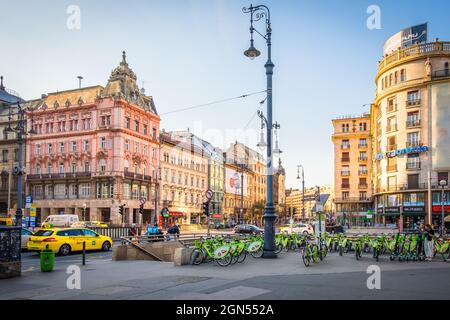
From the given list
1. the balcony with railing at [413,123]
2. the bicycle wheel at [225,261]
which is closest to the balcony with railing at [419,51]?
the balcony with railing at [413,123]

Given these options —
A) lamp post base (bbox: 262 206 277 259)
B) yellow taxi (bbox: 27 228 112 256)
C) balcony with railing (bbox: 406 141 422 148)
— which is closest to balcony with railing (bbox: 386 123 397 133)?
balcony with railing (bbox: 406 141 422 148)

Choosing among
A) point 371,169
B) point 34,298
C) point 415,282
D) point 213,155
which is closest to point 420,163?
point 371,169

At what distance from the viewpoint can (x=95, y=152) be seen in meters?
61.2

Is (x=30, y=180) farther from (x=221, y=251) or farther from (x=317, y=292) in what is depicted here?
(x=317, y=292)

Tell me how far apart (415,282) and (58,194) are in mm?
59943

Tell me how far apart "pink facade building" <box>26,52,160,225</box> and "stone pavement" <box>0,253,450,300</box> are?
44903mm

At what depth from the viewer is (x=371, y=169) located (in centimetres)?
7925

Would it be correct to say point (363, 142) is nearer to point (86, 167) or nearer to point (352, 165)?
point (352, 165)

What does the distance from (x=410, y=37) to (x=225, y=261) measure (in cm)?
5715

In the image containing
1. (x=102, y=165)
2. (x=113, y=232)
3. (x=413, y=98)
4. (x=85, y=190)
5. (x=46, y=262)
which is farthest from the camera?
(x=85, y=190)

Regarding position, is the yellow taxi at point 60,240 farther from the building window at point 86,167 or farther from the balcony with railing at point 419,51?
the balcony with railing at point 419,51

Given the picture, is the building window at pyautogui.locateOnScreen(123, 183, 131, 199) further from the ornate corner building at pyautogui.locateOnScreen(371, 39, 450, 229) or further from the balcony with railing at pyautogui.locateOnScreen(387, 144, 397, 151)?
the balcony with railing at pyautogui.locateOnScreen(387, 144, 397, 151)

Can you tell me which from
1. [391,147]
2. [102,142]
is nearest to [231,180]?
[102,142]

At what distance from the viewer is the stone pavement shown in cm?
988
